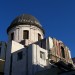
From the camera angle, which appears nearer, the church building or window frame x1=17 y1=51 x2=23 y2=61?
the church building

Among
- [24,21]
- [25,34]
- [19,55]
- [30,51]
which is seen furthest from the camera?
[24,21]

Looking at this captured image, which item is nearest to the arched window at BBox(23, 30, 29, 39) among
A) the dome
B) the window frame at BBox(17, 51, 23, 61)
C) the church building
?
the church building

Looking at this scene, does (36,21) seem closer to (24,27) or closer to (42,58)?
(24,27)

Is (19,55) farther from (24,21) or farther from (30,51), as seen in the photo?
(24,21)

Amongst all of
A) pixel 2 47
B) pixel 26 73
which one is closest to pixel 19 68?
pixel 26 73

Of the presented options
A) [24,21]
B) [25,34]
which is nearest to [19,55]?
[25,34]

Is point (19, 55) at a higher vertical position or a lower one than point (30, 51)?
lower

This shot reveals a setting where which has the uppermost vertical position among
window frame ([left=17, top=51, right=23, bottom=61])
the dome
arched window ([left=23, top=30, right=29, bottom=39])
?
the dome

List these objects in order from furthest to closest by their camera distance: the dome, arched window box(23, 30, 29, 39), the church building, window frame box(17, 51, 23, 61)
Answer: the dome < arched window box(23, 30, 29, 39) < window frame box(17, 51, 23, 61) < the church building

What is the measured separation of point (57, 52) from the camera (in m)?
38.9

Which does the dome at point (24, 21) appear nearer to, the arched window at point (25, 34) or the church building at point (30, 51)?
the church building at point (30, 51)


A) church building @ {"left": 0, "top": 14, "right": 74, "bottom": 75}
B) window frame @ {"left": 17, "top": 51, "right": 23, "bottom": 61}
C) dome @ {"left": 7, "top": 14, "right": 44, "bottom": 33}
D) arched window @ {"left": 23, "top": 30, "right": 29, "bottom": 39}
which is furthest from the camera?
dome @ {"left": 7, "top": 14, "right": 44, "bottom": 33}

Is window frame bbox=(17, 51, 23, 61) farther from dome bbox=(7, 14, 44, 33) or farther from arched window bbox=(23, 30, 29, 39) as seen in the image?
dome bbox=(7, 14, 44, 33)

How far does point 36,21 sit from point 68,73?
18798 millimetres
